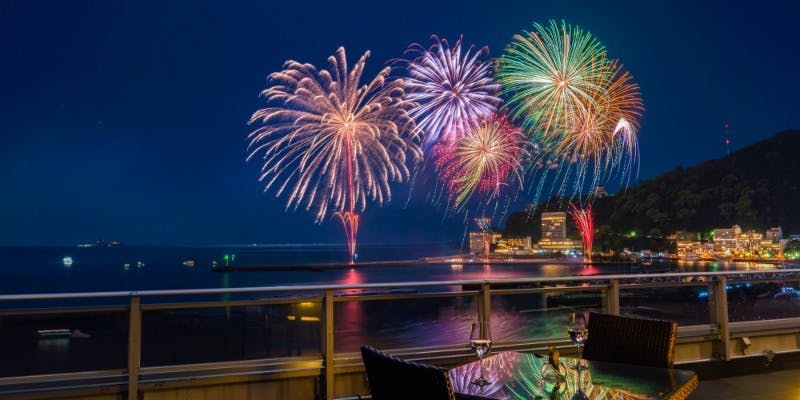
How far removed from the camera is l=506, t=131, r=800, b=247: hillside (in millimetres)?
47000

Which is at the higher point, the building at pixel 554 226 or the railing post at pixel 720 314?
the building at pixel 554 226

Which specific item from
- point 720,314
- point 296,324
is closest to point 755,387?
point 720,314

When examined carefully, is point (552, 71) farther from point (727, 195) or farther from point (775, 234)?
point (775, 234)

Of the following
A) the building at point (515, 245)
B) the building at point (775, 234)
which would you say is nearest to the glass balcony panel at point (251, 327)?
the building at point (775, 234)

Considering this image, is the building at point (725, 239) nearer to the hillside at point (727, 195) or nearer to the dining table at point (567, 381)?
the hillside at point (727, 195)

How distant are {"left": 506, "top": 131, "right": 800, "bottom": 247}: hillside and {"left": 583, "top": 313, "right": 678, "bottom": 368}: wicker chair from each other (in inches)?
2045

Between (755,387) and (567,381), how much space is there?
3.51 m

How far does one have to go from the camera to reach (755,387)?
5.20 metres

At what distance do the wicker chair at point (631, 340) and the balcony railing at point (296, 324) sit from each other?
79 centimetres

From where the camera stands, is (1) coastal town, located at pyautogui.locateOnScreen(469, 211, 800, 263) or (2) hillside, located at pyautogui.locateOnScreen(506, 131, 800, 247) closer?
(2) hillside, located at pyautogui.locateOnScreen(506, 131, 800, 247)

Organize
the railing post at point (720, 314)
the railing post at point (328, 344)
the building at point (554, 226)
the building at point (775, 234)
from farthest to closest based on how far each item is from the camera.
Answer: the building at point (554, 226) < the building at point (775, 234) < the railing post at point (720, 314) < the railing post at point (328, 344)

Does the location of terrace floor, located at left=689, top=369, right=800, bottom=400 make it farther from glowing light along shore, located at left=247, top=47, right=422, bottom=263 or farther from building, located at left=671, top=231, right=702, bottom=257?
building, located at left=671, top=231, right=702, bottom=257

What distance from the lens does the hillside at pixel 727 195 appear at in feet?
154

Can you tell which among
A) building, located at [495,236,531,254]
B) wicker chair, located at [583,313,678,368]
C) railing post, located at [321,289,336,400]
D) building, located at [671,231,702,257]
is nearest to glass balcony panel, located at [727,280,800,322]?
wicker chair, located at [583,313,678,368]
